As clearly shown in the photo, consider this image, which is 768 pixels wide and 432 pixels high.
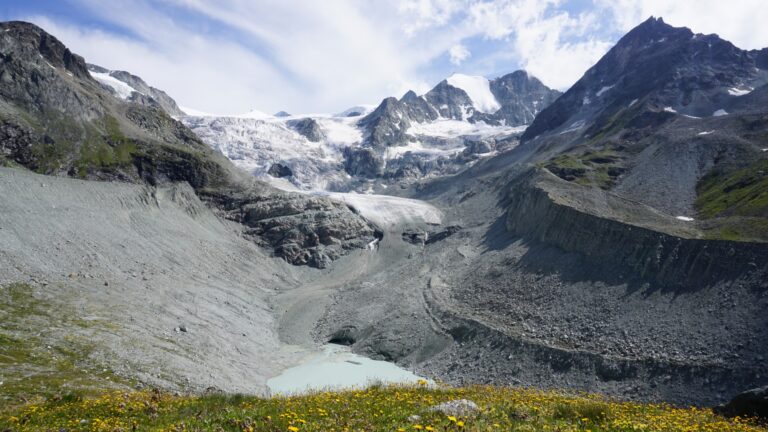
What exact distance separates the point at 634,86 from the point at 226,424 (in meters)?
213

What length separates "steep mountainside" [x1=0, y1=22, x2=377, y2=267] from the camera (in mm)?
103250

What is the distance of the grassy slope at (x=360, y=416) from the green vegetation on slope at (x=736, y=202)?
4571 cm

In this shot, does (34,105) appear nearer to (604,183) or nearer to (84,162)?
(84,162)

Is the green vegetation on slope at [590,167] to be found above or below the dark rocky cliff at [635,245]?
above

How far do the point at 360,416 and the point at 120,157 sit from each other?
119615 millimetres

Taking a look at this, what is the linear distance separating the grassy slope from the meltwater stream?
33.5 m

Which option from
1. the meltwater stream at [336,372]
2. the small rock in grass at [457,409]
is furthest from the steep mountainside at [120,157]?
the small rock in grass at [457,409]

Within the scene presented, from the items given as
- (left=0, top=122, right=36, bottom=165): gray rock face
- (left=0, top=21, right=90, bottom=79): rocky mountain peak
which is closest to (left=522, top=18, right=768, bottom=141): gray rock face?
(left=0, top=122, right=36, bottom=165): gray rock face

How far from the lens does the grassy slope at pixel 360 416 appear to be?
9.38m

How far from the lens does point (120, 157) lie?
11138cm

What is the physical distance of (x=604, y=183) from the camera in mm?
106250

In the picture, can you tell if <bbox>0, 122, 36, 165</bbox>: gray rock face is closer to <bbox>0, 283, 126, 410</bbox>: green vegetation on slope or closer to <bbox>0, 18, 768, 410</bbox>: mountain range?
<bbox>0, 18, 768, 410</bbox>: mountain range

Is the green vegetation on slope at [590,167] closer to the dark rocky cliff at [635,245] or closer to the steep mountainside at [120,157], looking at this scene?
the dark rocky cliff at [635,245]

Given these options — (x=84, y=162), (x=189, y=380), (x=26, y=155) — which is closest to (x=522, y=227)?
A: (x=189, y=380)
